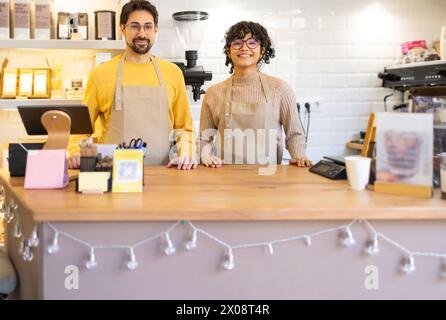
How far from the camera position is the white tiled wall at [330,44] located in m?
4.09

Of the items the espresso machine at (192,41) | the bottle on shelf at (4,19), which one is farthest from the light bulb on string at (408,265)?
the bottle on shelf at (4,19)

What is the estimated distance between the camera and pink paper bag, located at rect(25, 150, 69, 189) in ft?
6.08

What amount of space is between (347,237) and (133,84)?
5.70 feet

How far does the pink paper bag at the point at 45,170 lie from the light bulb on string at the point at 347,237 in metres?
0.98

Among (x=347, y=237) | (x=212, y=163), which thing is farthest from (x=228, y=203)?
(x=212, y=163)

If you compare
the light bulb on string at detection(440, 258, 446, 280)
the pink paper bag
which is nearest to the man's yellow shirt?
the pink paper bag

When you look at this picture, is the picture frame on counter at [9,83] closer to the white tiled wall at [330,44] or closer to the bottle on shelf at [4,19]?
the bottle on shelf at [4,19]

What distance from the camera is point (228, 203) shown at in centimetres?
164

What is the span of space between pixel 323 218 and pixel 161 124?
162 centimetres

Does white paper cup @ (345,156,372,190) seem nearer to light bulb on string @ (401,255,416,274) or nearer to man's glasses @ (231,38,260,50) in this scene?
light bulb on string @ (401,255,416,274)

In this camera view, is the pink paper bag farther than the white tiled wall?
No

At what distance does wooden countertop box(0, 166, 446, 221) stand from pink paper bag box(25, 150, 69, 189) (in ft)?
0.16

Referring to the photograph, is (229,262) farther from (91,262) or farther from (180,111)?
(180,111)

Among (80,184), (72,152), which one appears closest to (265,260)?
(80,184)
